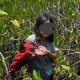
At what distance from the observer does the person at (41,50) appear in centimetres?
→ 268

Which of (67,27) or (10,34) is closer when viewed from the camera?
(10,34)

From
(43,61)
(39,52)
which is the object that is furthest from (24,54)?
(43,61)

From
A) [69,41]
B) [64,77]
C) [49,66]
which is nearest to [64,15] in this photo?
[69,41]

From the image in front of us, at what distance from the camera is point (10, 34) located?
3.74 meters

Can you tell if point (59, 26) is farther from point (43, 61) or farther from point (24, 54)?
point (24, 54)

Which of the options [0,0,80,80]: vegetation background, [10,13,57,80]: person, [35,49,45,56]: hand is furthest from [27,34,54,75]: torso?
[0,0,80,80]: vegetation background

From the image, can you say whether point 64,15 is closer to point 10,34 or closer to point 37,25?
point 10,34

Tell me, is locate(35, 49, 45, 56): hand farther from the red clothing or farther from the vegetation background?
the vegetation background

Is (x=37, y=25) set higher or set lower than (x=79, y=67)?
higher

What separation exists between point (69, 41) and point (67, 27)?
40cm

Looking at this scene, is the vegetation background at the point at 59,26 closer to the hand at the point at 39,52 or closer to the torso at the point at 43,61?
the torso at the point at 43,61

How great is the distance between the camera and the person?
105 inches

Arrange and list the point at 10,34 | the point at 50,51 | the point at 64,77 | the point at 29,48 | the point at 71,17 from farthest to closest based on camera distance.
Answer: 1. the point at 71,17
2. the point at 64,77
3. the point at 10,34
4. the point at 50,51
5. the point at 29,48

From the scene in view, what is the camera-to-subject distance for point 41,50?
8.73ft
